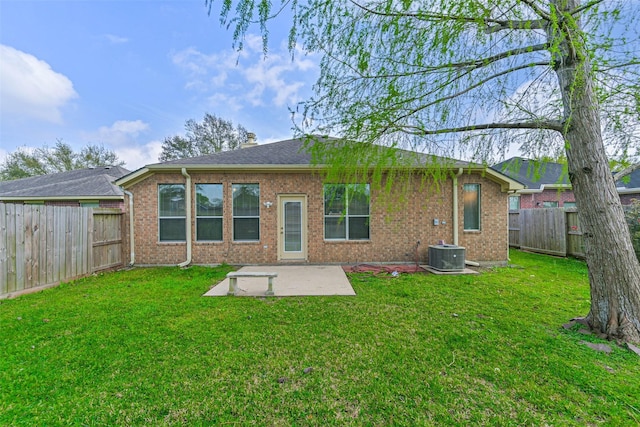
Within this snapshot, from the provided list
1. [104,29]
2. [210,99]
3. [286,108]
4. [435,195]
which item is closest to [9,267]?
[286,108]

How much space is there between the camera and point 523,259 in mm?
8844

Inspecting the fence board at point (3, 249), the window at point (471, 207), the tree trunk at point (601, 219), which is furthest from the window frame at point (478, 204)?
the fence board at point (3, 249)

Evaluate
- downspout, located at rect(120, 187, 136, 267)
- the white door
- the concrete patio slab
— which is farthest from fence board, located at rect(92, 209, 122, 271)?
the white door

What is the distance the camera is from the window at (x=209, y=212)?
25.6ft

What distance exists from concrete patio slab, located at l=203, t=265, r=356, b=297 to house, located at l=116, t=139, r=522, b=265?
934mm

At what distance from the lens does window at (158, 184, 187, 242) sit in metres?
7.78

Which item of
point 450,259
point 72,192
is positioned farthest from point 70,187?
point 450,259

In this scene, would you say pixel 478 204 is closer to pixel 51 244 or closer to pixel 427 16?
pixel 427 16

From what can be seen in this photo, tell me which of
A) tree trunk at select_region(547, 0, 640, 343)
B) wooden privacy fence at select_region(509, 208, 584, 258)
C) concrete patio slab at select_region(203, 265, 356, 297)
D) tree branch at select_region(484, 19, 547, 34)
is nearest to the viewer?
tree branch at select_region(484, 19, 547, 34)

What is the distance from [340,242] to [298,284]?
8.39 feet

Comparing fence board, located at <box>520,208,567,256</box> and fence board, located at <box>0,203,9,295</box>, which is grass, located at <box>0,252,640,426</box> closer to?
fence board, located at <box>0,203,9,295</box>

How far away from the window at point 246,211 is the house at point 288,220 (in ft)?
0.10

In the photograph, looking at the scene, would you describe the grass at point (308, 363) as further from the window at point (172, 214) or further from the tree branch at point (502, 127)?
the window at point (172, 214)

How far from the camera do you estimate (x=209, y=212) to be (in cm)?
785
